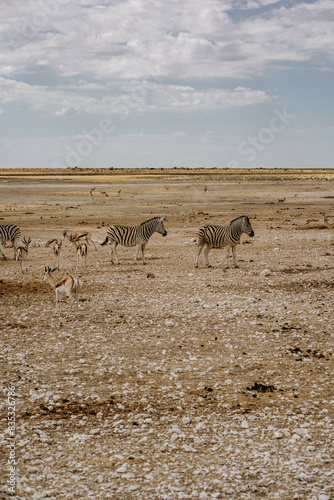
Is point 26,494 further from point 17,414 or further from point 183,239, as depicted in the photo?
point 183,239

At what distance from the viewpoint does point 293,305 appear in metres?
13.7

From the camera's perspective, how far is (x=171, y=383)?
8.85m

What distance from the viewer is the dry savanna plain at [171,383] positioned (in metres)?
6.15

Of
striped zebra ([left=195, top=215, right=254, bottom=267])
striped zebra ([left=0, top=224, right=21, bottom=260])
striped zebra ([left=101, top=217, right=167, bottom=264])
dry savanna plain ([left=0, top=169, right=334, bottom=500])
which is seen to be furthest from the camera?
striped zebra ([left=0, top=224, right=21, bottom=260])

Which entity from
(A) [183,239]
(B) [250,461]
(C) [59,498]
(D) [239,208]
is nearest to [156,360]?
(B) [250,461]

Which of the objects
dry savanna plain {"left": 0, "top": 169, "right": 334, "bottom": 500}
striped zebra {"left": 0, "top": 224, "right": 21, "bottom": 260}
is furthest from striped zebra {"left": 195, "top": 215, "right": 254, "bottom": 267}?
striped zebra {"left": 0, "top": 224, "right": 21, "bottom": 260}

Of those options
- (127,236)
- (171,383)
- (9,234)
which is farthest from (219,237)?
(171,383)

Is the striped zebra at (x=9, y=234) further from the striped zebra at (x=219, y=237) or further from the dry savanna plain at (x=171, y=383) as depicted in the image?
the striped zebra at (x=219, y=237)

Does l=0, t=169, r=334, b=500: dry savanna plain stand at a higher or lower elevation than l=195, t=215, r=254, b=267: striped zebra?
lower

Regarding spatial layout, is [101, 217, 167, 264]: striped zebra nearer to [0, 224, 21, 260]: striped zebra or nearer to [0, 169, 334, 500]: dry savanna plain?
[0, 169, 334, 500]: dry savanna plain

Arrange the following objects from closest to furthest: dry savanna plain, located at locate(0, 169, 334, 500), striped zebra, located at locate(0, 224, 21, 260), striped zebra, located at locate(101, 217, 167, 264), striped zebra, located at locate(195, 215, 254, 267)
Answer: dry savanna plain, located at locate(0, 169, 334, 500)
striped zebra, located at locate(195, 215, 254, 267)
striped zebra, located at locate(101, 217, 167, 264)
striped zebra, located at locate(0, 224, 21, 260)

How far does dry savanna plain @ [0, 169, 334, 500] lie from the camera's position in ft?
20.2

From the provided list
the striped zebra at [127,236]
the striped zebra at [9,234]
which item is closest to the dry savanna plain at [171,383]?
the striped zebra at [127,236]

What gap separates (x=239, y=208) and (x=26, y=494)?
1638 inches
